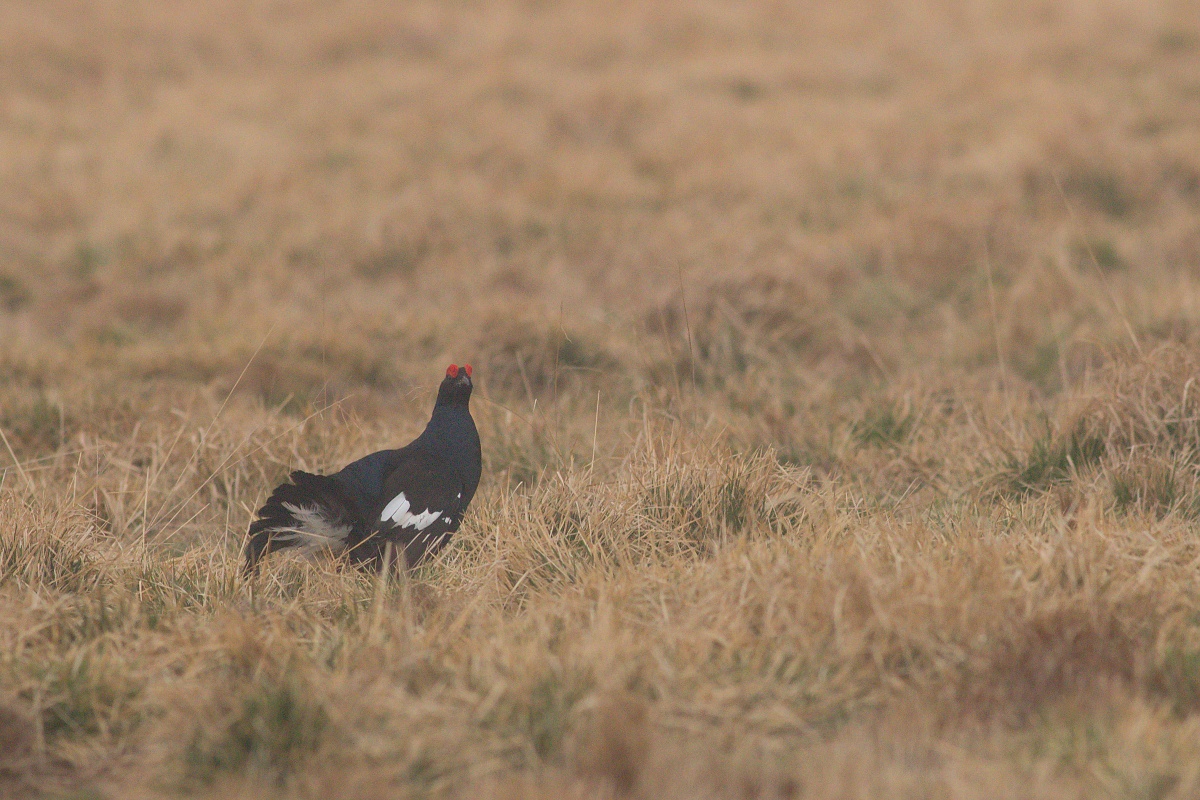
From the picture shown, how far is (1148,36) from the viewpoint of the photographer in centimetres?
1250

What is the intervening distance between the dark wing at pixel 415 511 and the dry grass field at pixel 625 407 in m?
0.15

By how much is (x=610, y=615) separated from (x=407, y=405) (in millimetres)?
2693

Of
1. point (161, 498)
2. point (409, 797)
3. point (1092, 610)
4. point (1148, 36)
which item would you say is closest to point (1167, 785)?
point (1092, 610)

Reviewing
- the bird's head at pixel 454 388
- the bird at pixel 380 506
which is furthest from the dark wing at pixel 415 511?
the bird's head at pixel 454 388

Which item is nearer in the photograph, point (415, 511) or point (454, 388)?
point (415, 511)

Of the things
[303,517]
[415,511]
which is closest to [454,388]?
[415,511]

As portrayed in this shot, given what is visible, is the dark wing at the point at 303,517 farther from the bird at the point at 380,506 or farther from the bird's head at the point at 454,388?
the bird's head at the point at 454,388

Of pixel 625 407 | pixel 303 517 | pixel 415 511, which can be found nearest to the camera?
pixel 303 517

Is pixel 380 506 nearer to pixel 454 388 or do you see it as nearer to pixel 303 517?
pixel 303 517

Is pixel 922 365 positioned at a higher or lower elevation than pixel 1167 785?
lower

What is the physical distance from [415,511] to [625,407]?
1949 millimetres

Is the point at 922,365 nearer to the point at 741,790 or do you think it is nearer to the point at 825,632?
the point at 825,632

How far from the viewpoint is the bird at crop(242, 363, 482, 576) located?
11.7 ft

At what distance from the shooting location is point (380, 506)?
373cm
